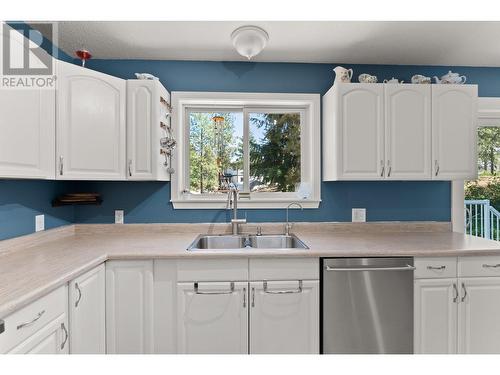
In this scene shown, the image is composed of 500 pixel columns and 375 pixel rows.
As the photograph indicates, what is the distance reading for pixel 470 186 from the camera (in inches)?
112

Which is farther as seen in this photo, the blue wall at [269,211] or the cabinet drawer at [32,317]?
the blue wall at [269,211]

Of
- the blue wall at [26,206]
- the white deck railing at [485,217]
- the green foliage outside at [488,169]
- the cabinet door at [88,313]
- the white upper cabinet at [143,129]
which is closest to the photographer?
the cabinet door at [88,313]

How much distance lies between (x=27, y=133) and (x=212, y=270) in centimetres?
126

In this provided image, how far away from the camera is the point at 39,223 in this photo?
1.91 metres

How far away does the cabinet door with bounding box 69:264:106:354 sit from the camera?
1.32m

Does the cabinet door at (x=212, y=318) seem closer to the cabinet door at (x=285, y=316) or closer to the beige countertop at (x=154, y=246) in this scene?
the cabinet door at (x=285, y=316)

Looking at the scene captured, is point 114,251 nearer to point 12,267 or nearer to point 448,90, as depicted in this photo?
point 12,267

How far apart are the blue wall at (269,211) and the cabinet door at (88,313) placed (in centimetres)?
84

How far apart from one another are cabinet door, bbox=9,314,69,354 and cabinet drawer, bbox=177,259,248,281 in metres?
0.60

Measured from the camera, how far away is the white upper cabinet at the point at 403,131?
206cm

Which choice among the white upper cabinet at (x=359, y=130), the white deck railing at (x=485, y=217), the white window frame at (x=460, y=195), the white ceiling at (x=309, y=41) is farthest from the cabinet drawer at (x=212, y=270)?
the white deck railing at (x=485, y=217)

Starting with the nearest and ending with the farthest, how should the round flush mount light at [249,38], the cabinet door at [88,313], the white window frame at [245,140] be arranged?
1. the cabinet door at [88,313]
2. the round flush mount light at [249,38]
3. the white window frame at [245,140]

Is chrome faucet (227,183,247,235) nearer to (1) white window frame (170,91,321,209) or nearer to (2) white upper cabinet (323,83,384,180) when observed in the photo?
(1) white window frame (170,91,321,209)

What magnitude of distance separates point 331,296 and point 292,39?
182cm
